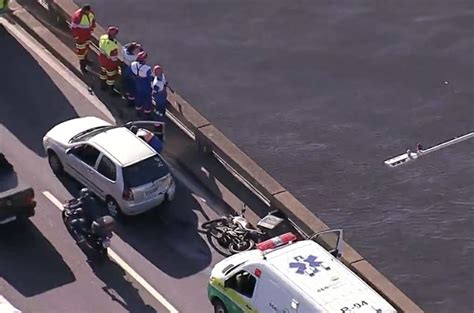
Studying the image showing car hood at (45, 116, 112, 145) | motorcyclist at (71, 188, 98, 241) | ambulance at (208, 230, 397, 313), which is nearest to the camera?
ambulance at (208, 230, 397, 313)

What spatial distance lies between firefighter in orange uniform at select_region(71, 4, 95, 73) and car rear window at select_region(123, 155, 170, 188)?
5948 mm

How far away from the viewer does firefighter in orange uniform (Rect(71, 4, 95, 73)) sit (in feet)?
110

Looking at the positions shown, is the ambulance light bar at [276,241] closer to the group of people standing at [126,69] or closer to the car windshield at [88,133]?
the car windshield at [88,133]

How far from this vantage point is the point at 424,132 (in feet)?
126

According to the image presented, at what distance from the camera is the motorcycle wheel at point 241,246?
28.4 meters

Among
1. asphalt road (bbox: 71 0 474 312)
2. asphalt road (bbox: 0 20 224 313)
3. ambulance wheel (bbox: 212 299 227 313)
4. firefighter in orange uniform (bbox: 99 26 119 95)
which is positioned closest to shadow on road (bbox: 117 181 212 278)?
asphalt road (bbox: 0 20 224 313)

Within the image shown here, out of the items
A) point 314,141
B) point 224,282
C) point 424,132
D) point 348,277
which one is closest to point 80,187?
point 224,282

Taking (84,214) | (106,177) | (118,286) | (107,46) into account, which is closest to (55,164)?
(106,177)

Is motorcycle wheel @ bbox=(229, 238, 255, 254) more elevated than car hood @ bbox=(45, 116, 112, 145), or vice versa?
car hood @ bbox=(45, 116, 112, 145)

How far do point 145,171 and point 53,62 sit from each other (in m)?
7.23

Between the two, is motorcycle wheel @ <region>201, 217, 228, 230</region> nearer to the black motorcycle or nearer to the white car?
the white car

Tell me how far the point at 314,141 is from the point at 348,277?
43.9 ft

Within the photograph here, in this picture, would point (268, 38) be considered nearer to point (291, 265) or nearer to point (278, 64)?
point (278, 64)

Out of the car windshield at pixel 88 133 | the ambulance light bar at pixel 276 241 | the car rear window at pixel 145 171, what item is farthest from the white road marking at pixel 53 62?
the ambulance light bar at pixel 276 241
